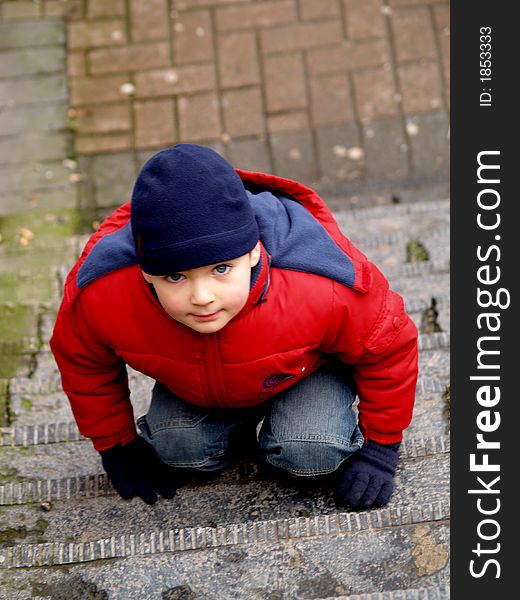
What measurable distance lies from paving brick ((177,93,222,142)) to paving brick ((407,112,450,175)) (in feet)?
3.52

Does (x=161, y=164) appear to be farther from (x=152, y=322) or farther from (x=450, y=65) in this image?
(x=450, y=65)

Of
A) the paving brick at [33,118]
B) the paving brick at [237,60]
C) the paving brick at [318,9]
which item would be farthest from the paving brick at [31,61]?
the paving brick at [318,9]

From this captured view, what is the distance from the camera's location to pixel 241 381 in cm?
251

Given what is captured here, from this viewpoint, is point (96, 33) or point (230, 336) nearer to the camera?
point (230, 336)

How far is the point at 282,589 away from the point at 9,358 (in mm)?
1690

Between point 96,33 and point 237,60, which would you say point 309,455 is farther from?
point 96,33

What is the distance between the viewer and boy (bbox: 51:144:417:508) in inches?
83.4

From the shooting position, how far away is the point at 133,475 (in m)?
2.79

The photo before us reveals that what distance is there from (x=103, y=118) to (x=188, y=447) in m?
2.84

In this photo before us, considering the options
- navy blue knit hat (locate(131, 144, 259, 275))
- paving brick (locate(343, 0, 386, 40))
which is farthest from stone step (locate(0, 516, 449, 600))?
paving brick (locate(343, 0, 386, 40))

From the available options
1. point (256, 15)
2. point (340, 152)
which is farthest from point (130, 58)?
point (340, 152)

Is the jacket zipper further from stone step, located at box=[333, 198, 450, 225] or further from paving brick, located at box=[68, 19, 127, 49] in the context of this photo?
paving brick, located at box=[68, 19, 127, 49]

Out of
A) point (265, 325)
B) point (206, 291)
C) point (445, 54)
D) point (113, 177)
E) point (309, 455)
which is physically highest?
point (445, 54)

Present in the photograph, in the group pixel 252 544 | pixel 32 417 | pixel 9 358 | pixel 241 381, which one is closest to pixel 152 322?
pixel 241 381
